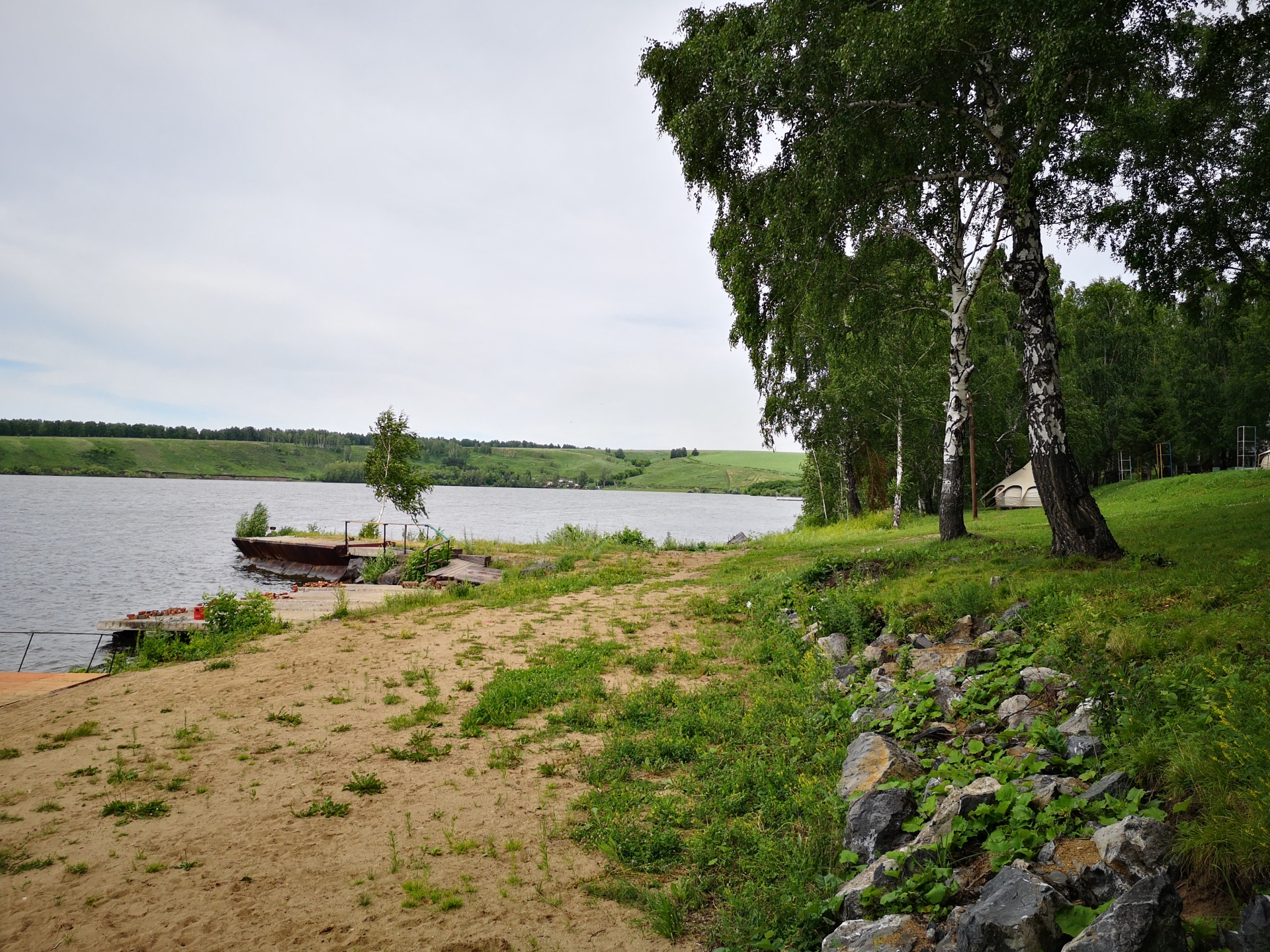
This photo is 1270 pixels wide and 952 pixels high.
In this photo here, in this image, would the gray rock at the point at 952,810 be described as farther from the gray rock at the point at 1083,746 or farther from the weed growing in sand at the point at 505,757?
the weed growing in sand at the point at 505,757

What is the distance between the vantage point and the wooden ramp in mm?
8820

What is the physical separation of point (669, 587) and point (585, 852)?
1140 cm

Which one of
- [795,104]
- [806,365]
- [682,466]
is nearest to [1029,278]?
[795,104]

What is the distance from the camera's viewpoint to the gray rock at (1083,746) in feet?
12.8

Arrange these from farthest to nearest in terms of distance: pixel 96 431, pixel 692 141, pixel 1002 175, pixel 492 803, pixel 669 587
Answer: pixel 96 431 → pixel 669 587 → pixel 692 141 → pixel 1002 175 → pixel 492 803

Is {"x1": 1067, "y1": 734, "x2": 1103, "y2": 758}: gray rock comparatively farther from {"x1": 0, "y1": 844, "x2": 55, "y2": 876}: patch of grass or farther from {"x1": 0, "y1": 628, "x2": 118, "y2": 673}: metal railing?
{"x1": 0, "y1": 628, "x2": 118, "y2": 673}: metal railing

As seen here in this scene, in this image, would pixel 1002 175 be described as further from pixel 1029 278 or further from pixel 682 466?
pixel 682 466

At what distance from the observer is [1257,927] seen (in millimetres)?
2352

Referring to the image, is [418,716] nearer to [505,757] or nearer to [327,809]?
[505,757]

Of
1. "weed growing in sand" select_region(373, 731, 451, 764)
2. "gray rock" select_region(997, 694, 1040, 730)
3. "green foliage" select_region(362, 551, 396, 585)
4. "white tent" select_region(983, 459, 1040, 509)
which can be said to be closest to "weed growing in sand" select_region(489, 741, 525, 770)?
"weed growing in sand" select_region(373, 731, 451, 764)

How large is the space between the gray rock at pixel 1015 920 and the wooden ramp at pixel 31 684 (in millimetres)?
11101

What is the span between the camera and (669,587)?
16000 millimetres

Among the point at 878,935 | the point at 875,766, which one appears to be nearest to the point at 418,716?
the point at 875,766

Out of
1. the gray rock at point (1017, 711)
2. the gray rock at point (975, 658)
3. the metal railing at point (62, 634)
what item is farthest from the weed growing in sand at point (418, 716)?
the metal railing at point (62, 634)
